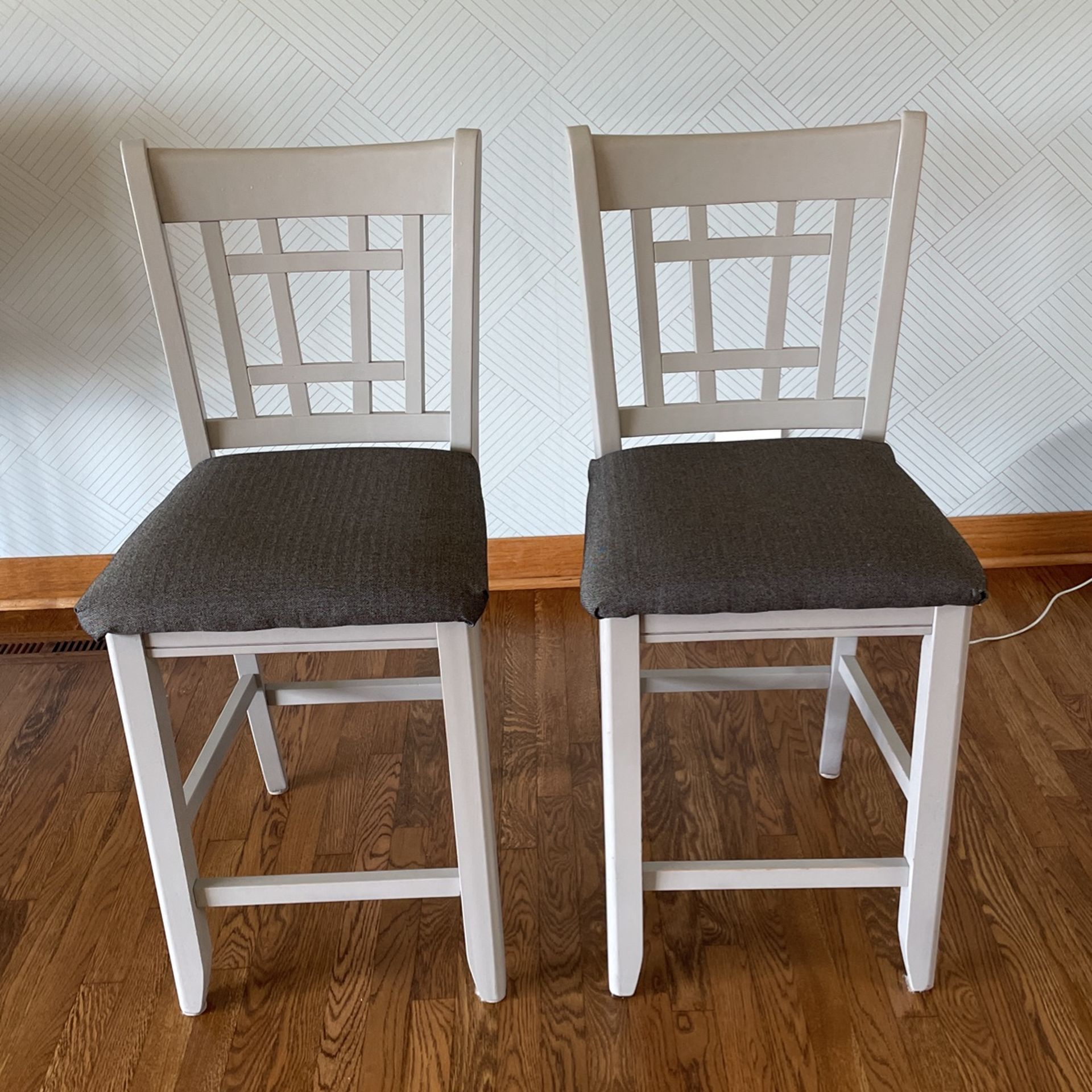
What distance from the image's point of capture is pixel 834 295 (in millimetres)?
1377

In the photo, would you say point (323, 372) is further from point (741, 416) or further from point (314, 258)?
point (741, 416)

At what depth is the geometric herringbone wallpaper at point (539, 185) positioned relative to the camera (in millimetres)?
1860

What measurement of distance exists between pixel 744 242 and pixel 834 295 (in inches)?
5.1

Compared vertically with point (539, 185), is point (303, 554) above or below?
below

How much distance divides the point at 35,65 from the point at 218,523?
113 centimetres

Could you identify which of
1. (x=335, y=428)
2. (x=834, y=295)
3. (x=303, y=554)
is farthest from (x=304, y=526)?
(x=834, y=295)

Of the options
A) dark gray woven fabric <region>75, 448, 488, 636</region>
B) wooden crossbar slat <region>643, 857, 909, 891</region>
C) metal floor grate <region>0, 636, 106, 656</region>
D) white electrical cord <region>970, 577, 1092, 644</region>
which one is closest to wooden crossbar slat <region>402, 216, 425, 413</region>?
dark gray woven fabric <region>75, 448, 488, 636</region>

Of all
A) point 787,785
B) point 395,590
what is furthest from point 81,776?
point 787,785

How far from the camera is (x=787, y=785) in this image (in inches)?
66.1

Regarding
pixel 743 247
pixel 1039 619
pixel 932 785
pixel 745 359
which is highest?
pixel 743 247

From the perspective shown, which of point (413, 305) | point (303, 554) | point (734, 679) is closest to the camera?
point (303, 554)

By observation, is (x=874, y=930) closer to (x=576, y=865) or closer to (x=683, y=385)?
(x=576, y=865)

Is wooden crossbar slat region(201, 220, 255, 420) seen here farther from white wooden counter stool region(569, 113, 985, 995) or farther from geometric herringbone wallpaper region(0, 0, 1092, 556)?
→ geometric herringbone wallpaper region(0, 0, 1092, 556)

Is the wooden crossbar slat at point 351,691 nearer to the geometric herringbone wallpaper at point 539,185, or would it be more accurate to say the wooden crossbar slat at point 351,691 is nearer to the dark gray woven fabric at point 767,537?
the dark gray woven fabric at point 767,537
